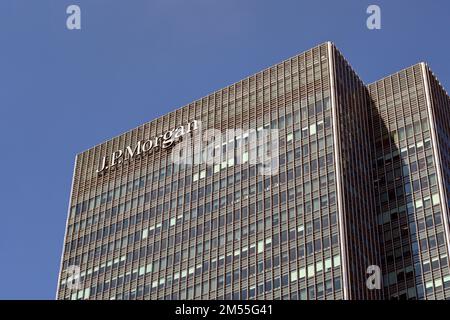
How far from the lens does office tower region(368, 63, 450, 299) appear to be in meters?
128

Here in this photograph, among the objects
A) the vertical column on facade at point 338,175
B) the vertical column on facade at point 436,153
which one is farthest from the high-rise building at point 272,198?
the vertical column on facade at point 436,153

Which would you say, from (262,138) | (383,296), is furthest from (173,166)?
(383,296)

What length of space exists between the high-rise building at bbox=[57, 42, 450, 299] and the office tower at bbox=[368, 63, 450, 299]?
0.26m

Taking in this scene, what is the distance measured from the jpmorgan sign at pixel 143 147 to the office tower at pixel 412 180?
34368 mm

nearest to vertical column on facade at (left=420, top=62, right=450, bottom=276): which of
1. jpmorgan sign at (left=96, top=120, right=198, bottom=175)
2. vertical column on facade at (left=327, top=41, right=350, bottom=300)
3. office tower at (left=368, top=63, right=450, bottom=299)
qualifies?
→ office tower at (left=368, top=63, right=450, bottom=299)

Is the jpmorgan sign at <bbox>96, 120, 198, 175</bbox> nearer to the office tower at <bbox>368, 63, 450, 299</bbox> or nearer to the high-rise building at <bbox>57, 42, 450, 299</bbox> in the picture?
the high-rise building at <bbox>57, 42, 450, 299</bbox>

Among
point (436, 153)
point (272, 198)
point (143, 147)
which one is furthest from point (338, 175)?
point (143, 147)

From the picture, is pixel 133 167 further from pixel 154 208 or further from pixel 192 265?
pixel 192 265

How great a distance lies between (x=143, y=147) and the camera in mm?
167125

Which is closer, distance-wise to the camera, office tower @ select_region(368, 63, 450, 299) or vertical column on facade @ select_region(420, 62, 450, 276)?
office tower @ select_region(368, 63, 450, 299)

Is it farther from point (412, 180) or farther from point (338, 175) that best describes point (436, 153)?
point (338, 175)

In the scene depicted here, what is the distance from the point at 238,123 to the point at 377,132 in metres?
23.9

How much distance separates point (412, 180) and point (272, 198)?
22.5 metres

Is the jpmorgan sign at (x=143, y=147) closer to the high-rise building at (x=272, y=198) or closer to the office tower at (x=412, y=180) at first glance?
the high-rise building at (x=272, y=198)
